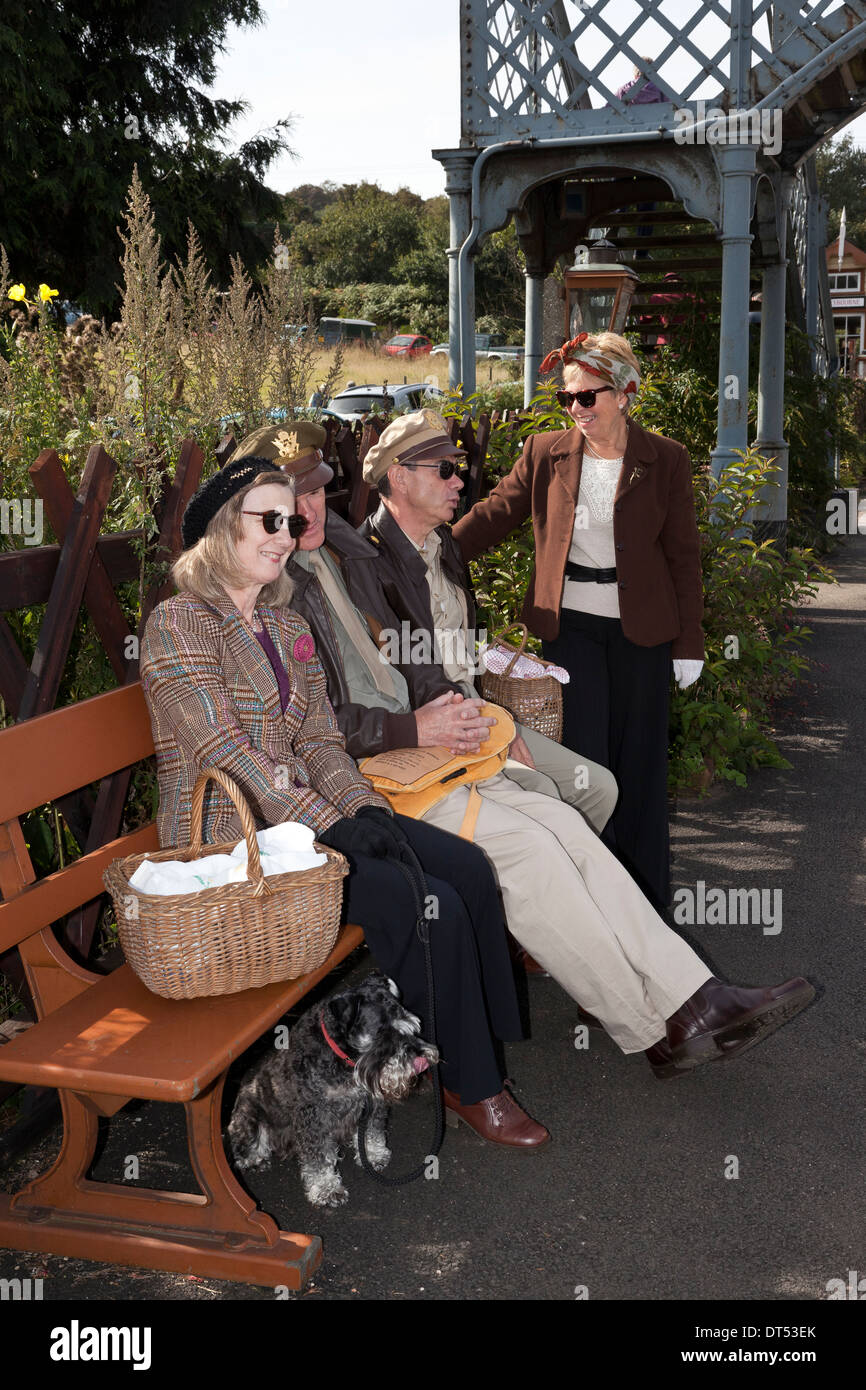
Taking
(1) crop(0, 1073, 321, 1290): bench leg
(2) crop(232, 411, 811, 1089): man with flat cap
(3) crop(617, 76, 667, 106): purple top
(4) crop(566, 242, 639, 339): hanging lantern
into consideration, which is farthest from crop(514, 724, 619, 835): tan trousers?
(3) crop(617, 76, 667, 106): purple top

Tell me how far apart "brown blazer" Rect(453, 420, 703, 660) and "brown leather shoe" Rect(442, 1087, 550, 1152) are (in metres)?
1.77

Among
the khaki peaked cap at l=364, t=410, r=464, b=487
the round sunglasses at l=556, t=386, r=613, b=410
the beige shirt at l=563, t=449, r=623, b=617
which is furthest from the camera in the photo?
the beige shirt at l=563, t=449, r=623, b=617

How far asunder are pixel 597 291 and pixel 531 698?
208 inches

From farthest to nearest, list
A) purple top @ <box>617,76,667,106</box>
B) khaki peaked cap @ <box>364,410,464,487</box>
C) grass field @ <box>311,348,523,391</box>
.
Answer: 1. grass field @ <box>311,348,523,391</box>
2. purple top @ <box>617,76,667,106</box>
3. khaki peaked cap @ <box>364,410,464,487</box>

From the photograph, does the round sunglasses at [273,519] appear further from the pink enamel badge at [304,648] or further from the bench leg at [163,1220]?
the bench leg at [163,1220]

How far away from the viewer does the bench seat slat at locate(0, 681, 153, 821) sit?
2.96m

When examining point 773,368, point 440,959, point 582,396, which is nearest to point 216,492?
point 440,959

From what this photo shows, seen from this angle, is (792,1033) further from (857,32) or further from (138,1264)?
(857,32)

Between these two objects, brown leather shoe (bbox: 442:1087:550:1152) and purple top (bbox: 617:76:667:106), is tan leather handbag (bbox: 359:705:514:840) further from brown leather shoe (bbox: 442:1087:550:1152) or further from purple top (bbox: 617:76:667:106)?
purple top (bbox: 617:76:667:106)

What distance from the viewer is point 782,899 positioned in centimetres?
522

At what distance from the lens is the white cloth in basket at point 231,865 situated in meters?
2.87

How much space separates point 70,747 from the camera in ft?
10.4

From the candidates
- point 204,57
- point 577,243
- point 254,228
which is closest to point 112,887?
point 577,243

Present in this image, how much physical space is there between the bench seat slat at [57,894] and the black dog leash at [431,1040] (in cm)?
71
